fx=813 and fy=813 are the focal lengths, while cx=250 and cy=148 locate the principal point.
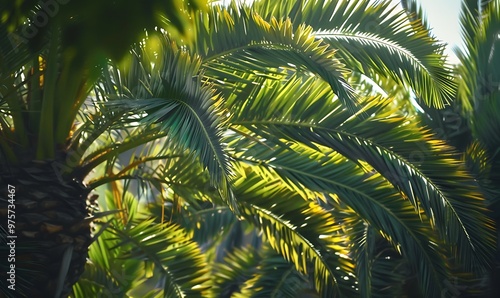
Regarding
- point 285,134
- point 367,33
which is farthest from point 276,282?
point 367,33

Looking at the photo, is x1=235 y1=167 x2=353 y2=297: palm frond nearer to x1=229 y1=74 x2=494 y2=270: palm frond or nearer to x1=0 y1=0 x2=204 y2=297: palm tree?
x1=229 y1=74 x2=494 y2=270: palm frond

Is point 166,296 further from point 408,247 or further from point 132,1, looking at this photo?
point 132,1

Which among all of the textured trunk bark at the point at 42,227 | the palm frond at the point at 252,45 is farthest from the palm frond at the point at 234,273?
the palm frond at the point at 252,45

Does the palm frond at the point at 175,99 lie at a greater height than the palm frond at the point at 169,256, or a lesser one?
greater

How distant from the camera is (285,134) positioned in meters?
5.86

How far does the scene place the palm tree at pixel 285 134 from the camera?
5246mm

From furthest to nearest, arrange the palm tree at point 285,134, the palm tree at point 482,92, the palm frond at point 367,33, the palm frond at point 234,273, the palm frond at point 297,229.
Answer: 1. the palm frond at point 234,273
2. the palm tree at point 482,92
3. the palm frond at point 297,229
4. the palm frond at point 367,33
5. the palm tree at point 285,134

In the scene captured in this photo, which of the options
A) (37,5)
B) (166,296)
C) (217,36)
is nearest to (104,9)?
(37,5)

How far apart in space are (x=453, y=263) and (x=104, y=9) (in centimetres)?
479

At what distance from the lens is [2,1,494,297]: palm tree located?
207 inches

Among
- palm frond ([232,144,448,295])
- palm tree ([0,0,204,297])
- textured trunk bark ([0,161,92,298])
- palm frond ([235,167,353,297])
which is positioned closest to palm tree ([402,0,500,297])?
palm frond ([232,144,448,295])

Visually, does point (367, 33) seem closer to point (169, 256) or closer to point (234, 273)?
point (169, 256)

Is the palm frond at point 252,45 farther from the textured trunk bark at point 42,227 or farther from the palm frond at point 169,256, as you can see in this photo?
the palm frond at point 169,256

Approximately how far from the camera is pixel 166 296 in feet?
23.5
